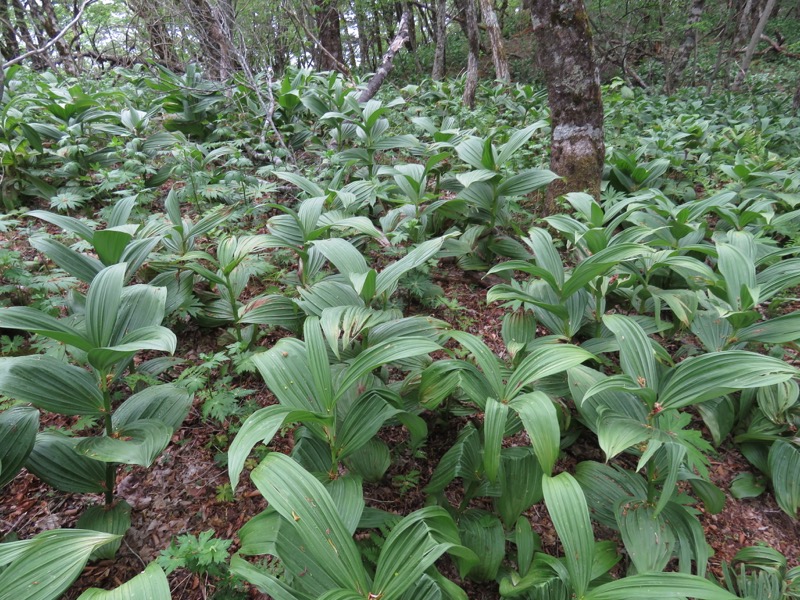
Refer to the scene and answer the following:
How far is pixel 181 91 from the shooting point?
532cm

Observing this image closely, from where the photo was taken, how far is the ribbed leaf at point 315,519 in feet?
4.10

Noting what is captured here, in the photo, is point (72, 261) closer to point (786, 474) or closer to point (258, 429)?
point (258, 429)

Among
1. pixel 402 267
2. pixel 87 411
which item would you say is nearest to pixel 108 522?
pixel 87 411

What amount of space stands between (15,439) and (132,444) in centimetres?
42

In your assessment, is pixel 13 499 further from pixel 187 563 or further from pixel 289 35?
pixel 289 35

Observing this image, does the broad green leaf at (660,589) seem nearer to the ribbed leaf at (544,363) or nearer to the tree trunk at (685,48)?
the ribbed leaf at (544,363)

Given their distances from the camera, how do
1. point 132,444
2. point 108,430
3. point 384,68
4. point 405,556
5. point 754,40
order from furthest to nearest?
point 754,40, point 384,68, point 108,430, point 132,444, point 405,556

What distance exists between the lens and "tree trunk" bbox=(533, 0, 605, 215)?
3.47 meters

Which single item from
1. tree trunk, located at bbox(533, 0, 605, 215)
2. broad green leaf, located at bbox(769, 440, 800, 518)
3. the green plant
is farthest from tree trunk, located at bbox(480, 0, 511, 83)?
the green plant

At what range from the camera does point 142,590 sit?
1.22m

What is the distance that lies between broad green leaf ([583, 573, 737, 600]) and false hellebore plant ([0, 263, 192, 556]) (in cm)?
163

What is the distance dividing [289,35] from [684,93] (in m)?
7.87

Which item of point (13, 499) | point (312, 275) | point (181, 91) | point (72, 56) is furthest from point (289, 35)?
point (13, 499)

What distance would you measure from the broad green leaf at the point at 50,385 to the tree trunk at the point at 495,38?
7.90m
